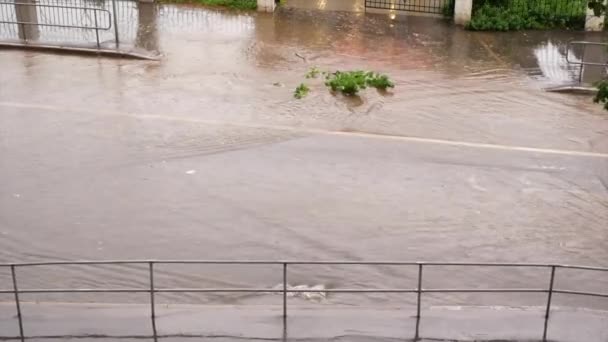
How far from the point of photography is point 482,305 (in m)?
12.4

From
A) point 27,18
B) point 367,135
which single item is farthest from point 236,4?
Result: point 367,135

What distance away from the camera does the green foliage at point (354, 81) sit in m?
20.2

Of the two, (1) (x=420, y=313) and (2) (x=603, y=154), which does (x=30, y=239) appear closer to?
(1) (x=420, y=313)

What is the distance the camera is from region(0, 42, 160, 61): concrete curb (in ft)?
72.4

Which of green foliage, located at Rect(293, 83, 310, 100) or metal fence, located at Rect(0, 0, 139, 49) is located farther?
metal fence, located at Rect(0, 0, 139, 49)

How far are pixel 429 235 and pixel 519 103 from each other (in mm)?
6753

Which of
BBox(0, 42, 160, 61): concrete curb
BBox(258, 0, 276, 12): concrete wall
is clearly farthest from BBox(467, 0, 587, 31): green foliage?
BBox(0, 42, 160, 61): concrete curb

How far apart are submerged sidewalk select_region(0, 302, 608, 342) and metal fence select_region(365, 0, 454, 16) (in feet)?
53.1

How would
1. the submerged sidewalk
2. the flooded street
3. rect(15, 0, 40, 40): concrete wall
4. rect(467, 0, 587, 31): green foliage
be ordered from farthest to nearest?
rect(467, 0, 587, 31): green foliage → rect(15, 0, 40, 40): concrete wall → the flooded street → the submerged sidewalk

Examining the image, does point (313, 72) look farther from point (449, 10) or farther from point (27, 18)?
point (27, 18)

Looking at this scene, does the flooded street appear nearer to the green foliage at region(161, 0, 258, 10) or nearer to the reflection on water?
the reflection on water

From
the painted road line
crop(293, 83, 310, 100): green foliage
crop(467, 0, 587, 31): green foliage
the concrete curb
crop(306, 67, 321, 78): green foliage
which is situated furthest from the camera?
crop(467, 0, 587, 31): green foliage

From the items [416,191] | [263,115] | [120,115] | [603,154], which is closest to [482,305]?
[416,191]

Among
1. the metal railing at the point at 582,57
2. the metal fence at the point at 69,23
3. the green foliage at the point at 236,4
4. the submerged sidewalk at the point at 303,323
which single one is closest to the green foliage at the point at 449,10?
the metal railing at the point at 582,57
